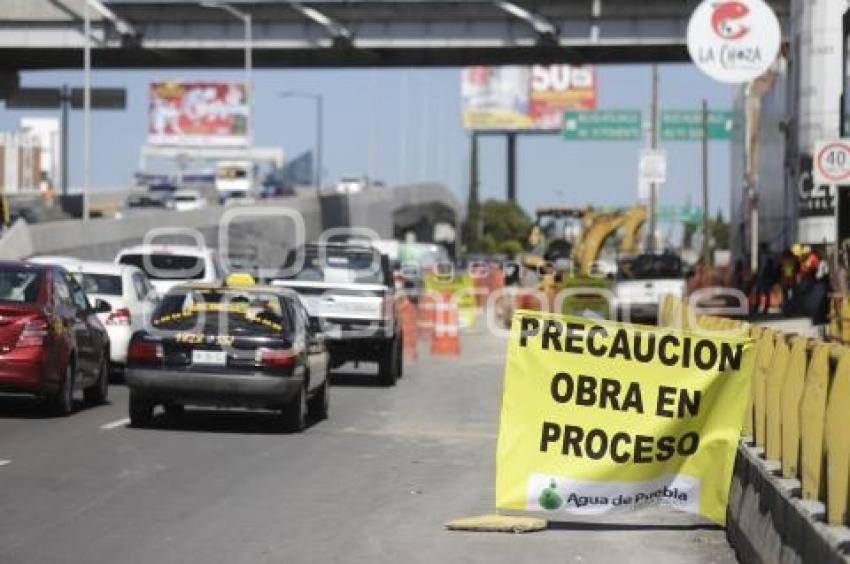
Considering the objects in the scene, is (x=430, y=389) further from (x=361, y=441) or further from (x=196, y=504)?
(x=196, y=504)

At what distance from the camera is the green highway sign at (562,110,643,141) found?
75688 millimetres

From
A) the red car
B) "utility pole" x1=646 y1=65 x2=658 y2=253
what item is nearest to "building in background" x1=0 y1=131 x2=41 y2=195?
"utility pole" x1=646 y1=65 x2=658 y2=253

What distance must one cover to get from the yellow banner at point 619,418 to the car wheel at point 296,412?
6.86m

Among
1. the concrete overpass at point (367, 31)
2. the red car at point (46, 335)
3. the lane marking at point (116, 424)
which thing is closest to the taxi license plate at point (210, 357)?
the lane marking at point (116, 424)

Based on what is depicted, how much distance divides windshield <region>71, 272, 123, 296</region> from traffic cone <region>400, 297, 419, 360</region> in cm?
1027

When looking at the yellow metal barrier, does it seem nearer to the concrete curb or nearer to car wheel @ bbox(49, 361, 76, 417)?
the concrete curb

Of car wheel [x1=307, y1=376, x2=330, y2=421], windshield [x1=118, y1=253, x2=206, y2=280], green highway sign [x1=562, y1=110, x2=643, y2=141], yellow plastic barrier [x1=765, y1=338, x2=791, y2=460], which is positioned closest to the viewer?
yellow plastic barrier [x1=765, y1=338, x2=791, y2=460]

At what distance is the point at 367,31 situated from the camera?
5122cm

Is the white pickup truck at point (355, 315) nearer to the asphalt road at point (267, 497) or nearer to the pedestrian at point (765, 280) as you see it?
the asphalt road at point (267, 497)

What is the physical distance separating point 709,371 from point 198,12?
43994mm

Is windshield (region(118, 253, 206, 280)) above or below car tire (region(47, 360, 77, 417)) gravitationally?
above

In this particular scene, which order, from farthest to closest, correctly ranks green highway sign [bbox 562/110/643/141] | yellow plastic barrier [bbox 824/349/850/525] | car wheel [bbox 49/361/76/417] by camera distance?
green highway sign [bbox 562/110/643/141] → car wheel [bbox 49/361/76/417] → yellow plastic barrier [bbox 824/349/850/525]

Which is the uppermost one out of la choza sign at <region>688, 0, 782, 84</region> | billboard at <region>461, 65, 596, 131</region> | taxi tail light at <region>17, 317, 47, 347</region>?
billboard at <region>461, 65, 596, 131</region>

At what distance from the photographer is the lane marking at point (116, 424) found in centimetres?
1756
